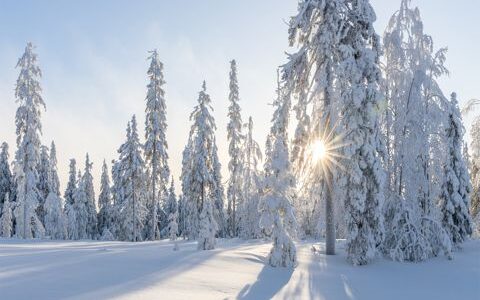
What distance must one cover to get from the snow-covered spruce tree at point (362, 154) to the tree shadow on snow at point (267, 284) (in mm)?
3620

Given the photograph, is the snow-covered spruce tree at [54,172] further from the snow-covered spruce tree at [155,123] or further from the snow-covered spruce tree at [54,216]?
the snow-covered spruce tree at [155,123]

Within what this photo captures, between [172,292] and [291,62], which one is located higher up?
[291,62]

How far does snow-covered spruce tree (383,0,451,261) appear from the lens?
65.7 feet

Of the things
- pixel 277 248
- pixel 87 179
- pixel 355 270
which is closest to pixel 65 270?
pixel 277 248

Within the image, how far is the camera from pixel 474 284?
1453 centimetres

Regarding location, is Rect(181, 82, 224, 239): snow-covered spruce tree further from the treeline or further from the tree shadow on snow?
the tree shadow on snow

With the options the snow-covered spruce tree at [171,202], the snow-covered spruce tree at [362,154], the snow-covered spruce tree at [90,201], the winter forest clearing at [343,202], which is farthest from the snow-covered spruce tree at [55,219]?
the snow-covered spruce tree at [362,154]

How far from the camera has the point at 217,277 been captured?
11.8m

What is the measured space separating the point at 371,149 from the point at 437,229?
17.0 ft

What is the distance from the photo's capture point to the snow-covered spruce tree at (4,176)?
52.4 metres

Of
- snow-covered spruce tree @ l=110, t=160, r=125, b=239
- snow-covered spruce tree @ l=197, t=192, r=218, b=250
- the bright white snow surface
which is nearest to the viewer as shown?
the bright white snow surface

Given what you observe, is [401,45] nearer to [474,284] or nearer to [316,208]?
[316,208]

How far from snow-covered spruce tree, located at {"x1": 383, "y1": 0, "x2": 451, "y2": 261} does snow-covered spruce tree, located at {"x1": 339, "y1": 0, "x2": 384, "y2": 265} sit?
113 inches

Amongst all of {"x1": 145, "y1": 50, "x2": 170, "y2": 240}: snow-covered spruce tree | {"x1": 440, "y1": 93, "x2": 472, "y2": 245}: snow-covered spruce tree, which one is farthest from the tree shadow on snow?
{"x1": 145, "y1": 50, "x2": 170, "y2": 240}: snow-covered spruce tree
